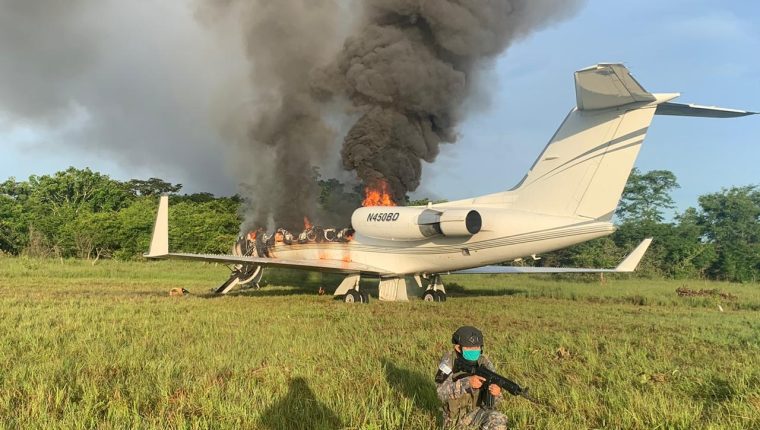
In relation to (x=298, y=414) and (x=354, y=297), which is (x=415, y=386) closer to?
(x=298, y=414)

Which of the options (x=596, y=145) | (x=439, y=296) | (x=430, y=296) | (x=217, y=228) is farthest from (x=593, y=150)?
(x=217, y=228)

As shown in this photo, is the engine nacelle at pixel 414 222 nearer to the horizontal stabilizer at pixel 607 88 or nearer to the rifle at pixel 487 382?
the horizontal stabilizer at pixel 607 88

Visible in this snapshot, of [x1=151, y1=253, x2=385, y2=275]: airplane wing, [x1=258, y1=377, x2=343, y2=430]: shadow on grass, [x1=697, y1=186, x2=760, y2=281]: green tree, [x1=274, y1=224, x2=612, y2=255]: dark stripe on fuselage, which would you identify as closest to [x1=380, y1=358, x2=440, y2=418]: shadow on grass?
[x1=258, y1=377, x2=343, y2=430]: shadow on grass

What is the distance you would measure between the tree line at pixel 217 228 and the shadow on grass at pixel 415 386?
35986 mm

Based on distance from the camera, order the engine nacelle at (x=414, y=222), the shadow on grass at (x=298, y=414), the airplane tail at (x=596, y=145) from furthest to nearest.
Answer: the engine nacelle at (x=414, y=222), the airplane tail at (x=596, y=145), the shadow on grass at (x=298, y=414)

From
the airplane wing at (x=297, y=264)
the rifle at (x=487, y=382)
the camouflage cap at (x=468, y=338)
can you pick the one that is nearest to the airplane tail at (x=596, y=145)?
the airplane wing at (x=297, y=264)

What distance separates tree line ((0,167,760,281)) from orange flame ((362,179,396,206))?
2428 centimetres

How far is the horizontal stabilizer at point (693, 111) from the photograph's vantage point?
11.7 m

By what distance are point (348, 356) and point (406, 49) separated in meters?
15.7

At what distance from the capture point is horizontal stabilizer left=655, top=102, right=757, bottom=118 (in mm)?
11695

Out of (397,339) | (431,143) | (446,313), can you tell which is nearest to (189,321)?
(397,339)

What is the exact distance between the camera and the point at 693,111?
12258mm

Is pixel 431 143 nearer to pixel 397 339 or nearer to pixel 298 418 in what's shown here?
pixel 397 339

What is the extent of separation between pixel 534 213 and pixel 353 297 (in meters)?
6.11
